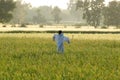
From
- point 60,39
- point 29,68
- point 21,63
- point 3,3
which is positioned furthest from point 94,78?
point 3,3

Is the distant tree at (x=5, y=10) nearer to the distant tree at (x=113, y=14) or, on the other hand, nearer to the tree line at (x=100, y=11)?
the tree line at (x=100, y=11)

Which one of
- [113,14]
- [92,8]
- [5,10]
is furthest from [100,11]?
[5,10]

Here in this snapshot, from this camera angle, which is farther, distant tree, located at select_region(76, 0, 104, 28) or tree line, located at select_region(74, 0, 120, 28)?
distant tree, located at select_region(76, 0, 104, 28)

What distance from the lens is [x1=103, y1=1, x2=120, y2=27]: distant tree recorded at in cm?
11800

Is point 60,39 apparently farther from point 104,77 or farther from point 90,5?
point 90,5

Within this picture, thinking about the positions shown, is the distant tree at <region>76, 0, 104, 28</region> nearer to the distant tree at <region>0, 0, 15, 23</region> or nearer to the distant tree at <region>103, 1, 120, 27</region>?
the distant tree at <region>103, 1, 120, 27</region>

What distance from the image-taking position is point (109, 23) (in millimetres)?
118312

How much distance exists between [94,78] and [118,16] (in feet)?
360

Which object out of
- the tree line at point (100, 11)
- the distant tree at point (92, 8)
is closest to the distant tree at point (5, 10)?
the tree line at point (100, 11)

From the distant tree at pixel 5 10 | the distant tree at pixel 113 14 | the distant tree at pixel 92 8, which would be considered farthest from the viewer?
the distant tree at pixel 92 8

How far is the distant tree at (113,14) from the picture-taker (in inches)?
4646

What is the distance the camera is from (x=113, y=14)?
11850cm

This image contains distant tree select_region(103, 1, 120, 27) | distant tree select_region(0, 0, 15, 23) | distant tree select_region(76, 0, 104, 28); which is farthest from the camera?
distant tree select_region(76, 0, 104, 28)

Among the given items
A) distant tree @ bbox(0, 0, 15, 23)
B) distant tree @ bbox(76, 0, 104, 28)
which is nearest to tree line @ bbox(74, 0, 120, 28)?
distant tree @ bbox(76, 0, 104, 28)
